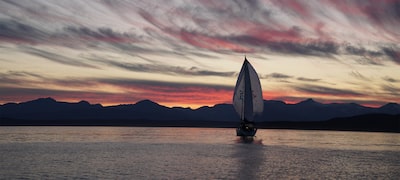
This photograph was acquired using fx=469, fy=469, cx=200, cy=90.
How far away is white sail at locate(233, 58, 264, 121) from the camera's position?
11456 centimetres

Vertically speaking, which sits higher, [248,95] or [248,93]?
[248,93]

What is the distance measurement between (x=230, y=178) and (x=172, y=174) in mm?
5955

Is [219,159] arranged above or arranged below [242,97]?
below

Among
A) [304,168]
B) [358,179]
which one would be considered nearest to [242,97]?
[304,168]

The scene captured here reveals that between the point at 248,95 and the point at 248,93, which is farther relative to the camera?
the point at 248,95

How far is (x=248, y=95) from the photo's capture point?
380 feet

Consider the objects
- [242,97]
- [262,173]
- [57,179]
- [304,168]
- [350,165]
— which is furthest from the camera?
[242,97]

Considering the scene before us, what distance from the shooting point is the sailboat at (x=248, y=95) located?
115 metres

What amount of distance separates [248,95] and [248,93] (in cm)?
53

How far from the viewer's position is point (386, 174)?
4881cm

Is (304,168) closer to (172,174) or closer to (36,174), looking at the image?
(172,174)

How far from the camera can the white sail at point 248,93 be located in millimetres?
114562

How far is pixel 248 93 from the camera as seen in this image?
4552 inches

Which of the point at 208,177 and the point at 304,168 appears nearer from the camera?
the point at 208,177
